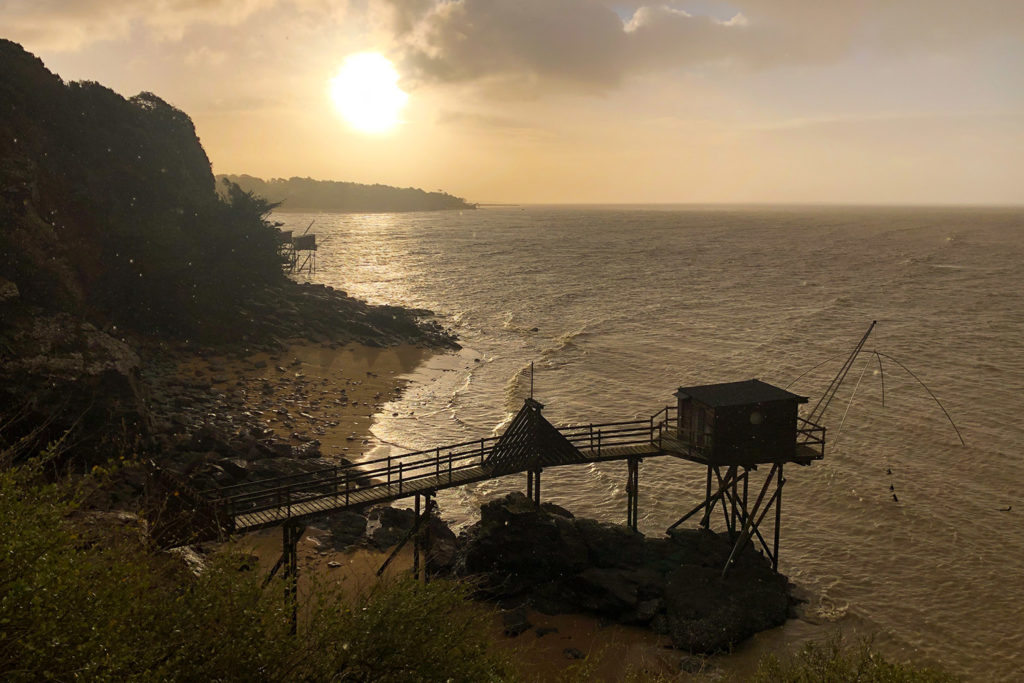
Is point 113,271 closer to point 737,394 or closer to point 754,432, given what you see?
point 737,394

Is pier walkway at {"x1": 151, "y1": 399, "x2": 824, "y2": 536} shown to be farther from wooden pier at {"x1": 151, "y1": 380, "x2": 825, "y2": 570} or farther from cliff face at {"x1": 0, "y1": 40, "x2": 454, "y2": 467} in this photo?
cliff face at {"x1": 0, "y1": 40, "x2": 454, "y2": 467}

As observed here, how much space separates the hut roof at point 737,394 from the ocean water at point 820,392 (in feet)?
20.3

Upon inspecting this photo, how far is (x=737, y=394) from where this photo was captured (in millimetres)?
22234

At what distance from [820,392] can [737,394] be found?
2396cm

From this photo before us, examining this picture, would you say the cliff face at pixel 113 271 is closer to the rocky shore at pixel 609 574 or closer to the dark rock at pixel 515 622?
the rocky shore at pixel 609 574

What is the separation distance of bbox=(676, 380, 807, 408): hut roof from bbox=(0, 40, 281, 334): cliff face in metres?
26.0

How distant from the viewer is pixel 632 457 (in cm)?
2364

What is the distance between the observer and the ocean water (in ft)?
73.8

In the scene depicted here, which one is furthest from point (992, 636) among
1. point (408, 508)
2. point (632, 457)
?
point (408, 508)

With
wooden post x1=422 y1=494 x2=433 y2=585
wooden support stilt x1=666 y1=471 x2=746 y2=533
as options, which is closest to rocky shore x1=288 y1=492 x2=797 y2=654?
wooden post x1=422 y1=494 x2=433 y2=585

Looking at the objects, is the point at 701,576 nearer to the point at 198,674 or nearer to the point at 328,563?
the point at 328,563

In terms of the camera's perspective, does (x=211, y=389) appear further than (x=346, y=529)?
Yes

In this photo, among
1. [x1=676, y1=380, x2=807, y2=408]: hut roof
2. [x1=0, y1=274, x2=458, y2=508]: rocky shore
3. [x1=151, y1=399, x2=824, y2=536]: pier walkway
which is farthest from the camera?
[x1=0, y1=274, x2=458, y2=508]: rocky shore

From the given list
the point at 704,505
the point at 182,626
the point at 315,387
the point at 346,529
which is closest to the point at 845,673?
the point at 704,505
